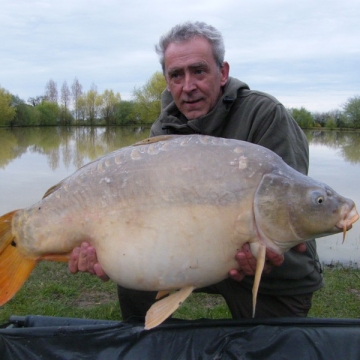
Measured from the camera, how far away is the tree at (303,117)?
101 feet

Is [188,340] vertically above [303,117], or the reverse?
[303,117]

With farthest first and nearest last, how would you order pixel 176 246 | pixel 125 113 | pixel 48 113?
pixel 48 113, pixel 125 113, pixel 176 246

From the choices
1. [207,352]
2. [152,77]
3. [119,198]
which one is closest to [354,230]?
[207,352]

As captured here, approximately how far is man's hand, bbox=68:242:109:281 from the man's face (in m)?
0.70

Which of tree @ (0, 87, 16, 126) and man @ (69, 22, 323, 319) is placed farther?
tree @ (0, 87, 16, 126)

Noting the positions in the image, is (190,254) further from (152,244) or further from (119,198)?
(119,198)

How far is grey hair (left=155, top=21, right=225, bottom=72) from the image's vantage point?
167cm

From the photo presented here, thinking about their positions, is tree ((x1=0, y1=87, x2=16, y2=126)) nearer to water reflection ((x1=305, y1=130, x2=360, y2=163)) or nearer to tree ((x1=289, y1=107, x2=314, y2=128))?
tree ((x1=289, y1=107, x2=314, y2=128))

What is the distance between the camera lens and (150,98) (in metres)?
30.8

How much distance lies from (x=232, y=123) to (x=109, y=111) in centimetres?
3369

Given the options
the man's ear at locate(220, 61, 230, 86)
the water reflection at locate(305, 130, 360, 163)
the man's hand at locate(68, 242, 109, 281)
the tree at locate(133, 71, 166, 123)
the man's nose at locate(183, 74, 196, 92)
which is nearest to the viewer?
the man's hand at locate(68, 242, 109, 281)

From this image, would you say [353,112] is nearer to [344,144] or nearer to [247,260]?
[344,144]

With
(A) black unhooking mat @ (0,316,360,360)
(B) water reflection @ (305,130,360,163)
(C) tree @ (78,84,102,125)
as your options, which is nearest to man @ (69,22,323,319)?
(A) black unhooking mat @ (0,316,360,360)

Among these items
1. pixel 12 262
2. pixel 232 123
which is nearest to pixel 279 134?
pixel 232 123
